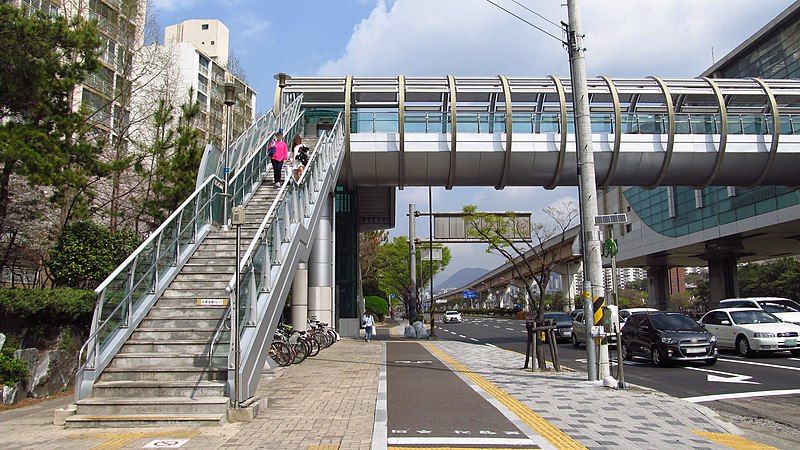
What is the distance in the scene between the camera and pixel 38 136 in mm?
11938

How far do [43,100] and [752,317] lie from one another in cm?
2058

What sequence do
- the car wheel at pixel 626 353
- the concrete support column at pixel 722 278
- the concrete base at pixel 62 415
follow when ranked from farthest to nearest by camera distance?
the concrete support column at pixel 722 278 < the car wheel at pixel 626 353 < the concrete base at pixel 62 415

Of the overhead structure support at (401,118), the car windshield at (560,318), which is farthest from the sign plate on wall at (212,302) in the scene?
the car windshield at (560,318)

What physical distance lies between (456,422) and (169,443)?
12.2 feet

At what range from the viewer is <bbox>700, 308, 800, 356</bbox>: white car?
17.1 meters

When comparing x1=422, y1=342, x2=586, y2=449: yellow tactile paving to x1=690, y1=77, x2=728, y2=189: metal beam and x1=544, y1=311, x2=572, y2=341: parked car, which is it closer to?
x1=544, y1=311, x2=572, y2=341: parked car

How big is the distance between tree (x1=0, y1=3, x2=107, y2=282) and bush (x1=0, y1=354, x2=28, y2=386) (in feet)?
11.4

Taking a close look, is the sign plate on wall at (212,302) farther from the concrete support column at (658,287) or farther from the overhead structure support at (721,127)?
the concrete support column at (658,287)

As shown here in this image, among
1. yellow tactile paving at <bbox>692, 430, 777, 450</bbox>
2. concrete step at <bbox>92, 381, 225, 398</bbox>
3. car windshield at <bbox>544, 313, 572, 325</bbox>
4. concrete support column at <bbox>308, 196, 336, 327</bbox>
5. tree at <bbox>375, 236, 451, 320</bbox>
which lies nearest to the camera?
yellow tactile paving at <bbox>692, 430, 777, 450</bbox>

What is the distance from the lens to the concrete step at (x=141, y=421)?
7.74 m

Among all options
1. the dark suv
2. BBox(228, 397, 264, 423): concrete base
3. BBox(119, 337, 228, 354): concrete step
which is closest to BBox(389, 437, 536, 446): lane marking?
BBox(228, 397, 264, 423): concrete base

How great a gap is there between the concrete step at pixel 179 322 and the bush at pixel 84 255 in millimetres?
4992

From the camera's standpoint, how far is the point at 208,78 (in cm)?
6303

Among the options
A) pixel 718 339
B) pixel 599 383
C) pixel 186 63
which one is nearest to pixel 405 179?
pixel 718 339
